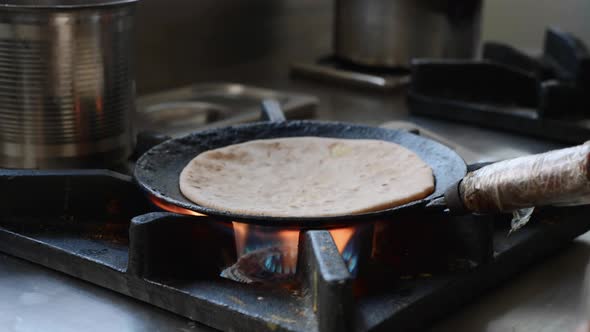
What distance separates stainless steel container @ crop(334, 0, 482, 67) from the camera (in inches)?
74.6

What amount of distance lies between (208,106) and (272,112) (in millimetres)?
408

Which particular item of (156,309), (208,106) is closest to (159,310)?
(156,309)

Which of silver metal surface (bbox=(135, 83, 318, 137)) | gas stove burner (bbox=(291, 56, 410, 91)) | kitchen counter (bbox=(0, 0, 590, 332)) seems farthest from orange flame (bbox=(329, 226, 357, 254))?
gas stove burner (bbox=(291, 56, 410, 91))

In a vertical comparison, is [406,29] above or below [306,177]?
above

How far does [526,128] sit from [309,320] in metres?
0.96

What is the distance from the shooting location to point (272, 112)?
4.47 feet

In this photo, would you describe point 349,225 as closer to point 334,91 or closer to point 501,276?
point 501,276

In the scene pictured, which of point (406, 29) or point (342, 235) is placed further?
point (406, 29)

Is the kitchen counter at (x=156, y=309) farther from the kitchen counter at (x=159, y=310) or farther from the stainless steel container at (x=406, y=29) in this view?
the stainless steel container at (x=406, y=29)

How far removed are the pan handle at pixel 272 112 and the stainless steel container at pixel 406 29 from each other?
0.63m

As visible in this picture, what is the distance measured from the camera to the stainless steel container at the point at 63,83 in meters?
1.11

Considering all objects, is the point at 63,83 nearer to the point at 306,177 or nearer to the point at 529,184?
the point at 306,177

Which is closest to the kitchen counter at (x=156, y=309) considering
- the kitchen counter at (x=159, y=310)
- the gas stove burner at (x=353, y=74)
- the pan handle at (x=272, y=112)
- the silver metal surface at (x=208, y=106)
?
the kitchen counter at (x=159, y=310)

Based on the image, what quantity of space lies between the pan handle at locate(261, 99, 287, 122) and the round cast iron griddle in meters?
0.04
